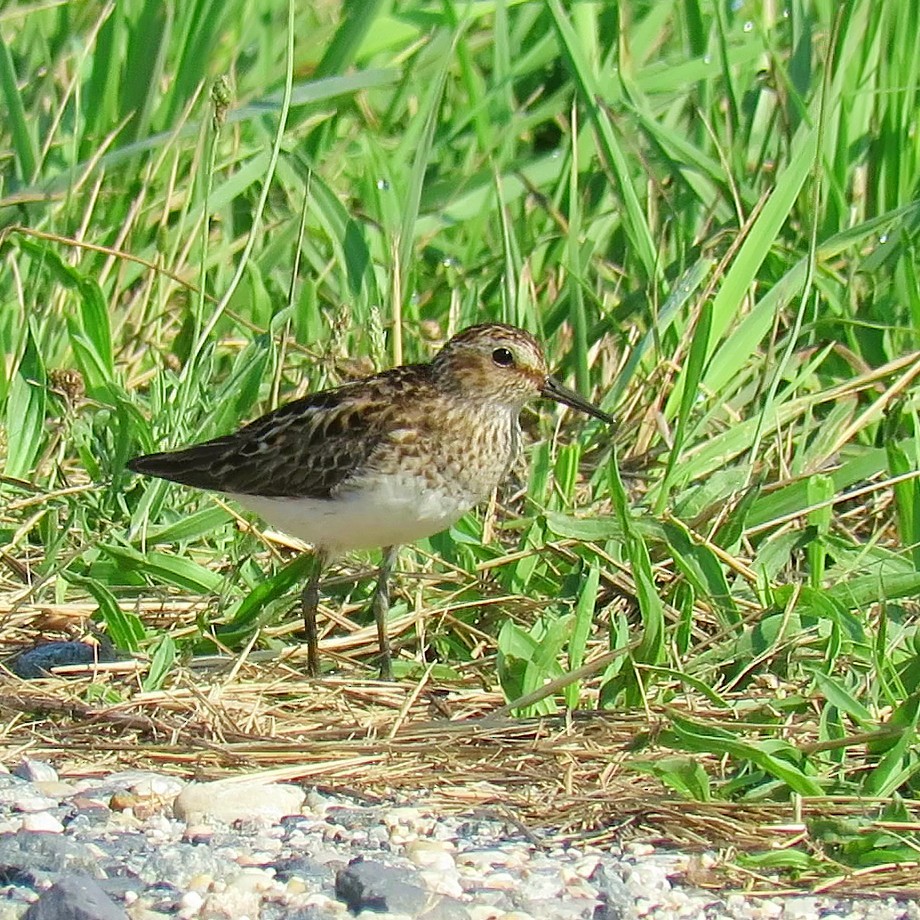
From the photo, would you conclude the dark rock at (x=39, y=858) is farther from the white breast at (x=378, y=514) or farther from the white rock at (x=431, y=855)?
the white breast at (x=378, y=514)

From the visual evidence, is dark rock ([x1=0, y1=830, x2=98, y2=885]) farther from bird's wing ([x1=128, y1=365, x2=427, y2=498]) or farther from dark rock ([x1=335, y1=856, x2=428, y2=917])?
bird's wing ([x1=128, y1=365, x2=427, y2=498])

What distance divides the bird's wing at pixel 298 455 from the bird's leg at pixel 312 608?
0.63 feet

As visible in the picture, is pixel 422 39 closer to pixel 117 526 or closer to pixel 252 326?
pixel 252 326

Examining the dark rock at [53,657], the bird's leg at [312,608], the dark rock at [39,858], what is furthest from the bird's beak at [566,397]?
the dark rock at [39,858]

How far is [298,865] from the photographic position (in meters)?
4.00

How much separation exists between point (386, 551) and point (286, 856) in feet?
5.64

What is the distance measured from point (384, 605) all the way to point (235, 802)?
129 cm

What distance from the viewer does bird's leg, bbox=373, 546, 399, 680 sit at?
5.36m

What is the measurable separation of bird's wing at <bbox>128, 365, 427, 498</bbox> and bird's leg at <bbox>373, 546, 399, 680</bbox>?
0.83 feet

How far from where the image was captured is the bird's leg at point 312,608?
539cm

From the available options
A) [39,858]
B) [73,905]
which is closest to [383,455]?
[39,858]

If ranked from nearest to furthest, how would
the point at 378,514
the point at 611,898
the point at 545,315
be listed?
the point at 611,898
the point at 378,514
the point at 545,315

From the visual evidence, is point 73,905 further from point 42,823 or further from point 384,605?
point 384,605

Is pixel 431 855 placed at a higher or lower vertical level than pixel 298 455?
lower
